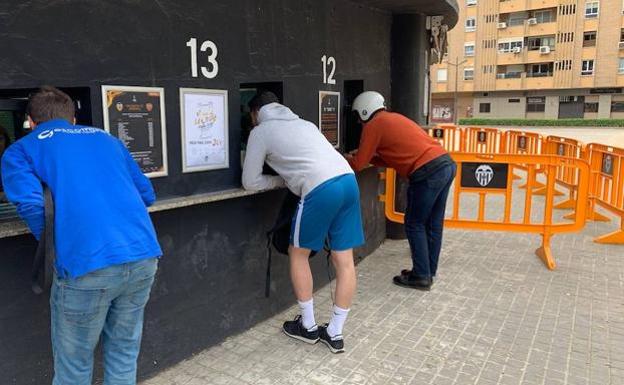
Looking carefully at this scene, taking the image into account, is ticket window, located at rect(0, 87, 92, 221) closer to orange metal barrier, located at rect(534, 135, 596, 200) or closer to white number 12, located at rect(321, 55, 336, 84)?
white number 12, located at rect(321, 55, 336, 84)

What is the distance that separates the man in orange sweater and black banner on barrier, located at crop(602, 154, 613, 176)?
389cm

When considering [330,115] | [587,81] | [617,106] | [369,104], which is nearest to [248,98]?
[330,115]

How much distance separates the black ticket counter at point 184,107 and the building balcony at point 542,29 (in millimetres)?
51451

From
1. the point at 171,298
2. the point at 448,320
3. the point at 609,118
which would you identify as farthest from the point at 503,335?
the point at 609,118

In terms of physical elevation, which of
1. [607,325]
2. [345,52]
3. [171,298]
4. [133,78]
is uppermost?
[345,52]

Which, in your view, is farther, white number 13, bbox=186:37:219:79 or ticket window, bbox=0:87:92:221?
white number 13, bbox=186:37:219:79

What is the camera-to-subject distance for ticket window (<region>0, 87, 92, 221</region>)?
257cm

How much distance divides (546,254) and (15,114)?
5194 millimetres

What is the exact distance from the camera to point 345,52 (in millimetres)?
5043

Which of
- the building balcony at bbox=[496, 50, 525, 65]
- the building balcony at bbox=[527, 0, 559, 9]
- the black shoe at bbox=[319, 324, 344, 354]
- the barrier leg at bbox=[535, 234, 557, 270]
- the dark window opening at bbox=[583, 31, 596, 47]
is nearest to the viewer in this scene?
the black shoe at bbox=[319, 324, 344, 354]

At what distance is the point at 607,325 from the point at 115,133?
392 centimetres

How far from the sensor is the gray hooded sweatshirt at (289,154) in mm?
3426

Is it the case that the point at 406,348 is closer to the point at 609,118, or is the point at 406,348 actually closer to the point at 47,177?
the point at 47,177

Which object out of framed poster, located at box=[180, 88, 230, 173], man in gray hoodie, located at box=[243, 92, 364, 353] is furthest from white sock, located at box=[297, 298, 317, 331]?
framed poster, located at box=[180, 88, 230, 173]
